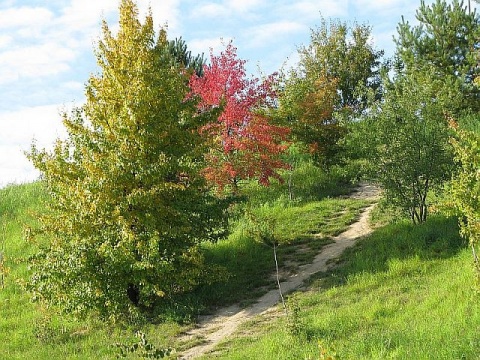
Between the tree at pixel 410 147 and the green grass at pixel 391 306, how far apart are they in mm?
1056

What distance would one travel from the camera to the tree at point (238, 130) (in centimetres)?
2114

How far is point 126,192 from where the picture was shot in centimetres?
1412

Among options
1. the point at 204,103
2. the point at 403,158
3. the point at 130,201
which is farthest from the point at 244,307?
the point at 204,103

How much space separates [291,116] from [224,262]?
32.1 feet

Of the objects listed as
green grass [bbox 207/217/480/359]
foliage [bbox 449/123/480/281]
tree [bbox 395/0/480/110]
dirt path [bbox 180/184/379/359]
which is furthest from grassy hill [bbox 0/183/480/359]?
tree [bbox 395/0/480/110]

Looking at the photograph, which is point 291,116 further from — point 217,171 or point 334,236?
point 334,236

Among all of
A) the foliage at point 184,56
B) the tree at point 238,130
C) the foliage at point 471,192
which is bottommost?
the foliage at point 471,192

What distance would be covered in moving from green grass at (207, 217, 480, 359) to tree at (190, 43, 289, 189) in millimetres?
6329

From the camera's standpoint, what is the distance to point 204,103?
22.0 meters

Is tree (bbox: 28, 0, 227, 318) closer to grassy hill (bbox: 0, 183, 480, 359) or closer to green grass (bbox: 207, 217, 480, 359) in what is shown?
grassy hill (bbox: 0, 183, 480, 359)

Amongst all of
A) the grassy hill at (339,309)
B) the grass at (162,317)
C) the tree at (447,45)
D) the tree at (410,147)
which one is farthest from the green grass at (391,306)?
the tree at (447,45)

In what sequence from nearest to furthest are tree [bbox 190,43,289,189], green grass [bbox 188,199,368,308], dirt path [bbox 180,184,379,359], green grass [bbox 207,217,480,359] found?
1. green grass [bbox 207,217,480,359]
2. dirt path [bbox 180,184,379,359]
3. green grass [bbox 188,199,368,308]
4. tree [bbox 190,43,289,189]

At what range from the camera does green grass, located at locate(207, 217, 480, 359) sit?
29.9 ft

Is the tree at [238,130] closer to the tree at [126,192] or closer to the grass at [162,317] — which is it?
the grass at [162,317]
